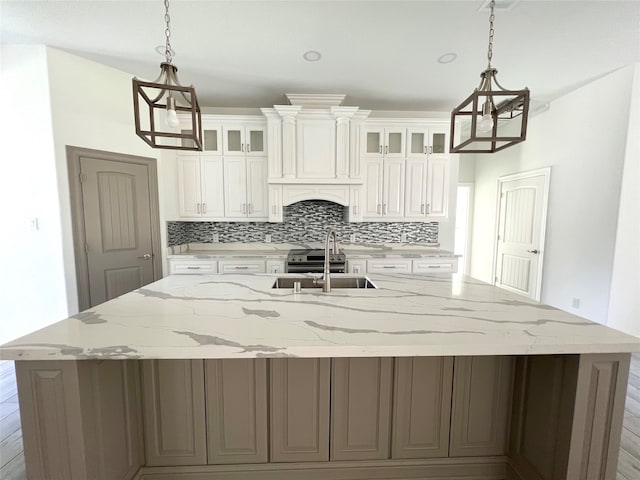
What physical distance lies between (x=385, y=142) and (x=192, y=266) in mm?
2826

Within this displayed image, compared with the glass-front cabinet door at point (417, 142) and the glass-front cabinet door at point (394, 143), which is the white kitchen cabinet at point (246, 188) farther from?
the glass-front cabinet door at point (417, 142)

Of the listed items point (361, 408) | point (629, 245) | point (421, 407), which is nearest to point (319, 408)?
point (361, 408)

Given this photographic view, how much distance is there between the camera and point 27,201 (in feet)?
8.25

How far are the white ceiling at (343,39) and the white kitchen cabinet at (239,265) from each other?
1.98 m

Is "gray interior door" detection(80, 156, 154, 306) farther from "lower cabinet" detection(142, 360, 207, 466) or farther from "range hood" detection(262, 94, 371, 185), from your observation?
"lower cabinet" detection(142, 360, 207, 466)

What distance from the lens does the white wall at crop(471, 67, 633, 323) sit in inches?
113

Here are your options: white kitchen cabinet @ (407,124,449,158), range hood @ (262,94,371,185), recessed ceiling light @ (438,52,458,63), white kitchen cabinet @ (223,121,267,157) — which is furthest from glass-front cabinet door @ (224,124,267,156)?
recessed ceiling light @ (438,52,458,63)

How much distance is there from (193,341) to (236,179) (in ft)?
9.06

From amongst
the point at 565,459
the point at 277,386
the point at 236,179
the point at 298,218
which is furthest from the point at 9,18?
the point at 565,459

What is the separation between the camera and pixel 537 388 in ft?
4.14

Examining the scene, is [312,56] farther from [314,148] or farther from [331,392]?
[331,392]

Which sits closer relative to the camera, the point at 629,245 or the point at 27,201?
the point at 27,201

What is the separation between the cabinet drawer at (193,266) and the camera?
3252 millimetres

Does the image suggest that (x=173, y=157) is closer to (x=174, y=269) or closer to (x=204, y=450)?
(x=174, y=269)
